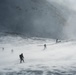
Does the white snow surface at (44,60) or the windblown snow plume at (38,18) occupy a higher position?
the windblown snow plume at (38,18)

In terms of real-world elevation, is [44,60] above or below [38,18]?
below

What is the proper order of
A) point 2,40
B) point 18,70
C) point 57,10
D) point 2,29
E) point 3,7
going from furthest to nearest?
1. point 57,10
2. point 3,7
3. point 2,29
4. point 2,40
5. point 18,70

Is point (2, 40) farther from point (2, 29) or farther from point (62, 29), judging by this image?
point (62, 29)

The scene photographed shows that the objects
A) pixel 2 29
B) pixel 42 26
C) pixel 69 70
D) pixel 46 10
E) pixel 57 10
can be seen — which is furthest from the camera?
pixel 57 10

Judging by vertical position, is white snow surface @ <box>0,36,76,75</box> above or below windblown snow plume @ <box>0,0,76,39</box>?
below

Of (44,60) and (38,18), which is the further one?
(38,18)

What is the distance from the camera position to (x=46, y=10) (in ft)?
503

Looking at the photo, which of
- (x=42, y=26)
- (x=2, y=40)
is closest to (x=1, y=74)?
(x=2, y=40)

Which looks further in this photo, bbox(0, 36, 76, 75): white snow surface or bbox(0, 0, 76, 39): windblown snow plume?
bbox(0, 0, 76, 39): windblown snow plume

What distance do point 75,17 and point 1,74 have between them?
141 metres

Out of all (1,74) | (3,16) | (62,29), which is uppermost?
(3,16)

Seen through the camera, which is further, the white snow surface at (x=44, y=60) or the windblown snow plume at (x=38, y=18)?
the windblown snow plume at (x=38, y=18)

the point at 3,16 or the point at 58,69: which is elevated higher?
the point at 3,16

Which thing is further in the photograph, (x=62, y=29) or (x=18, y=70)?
(x=62, y=29)
